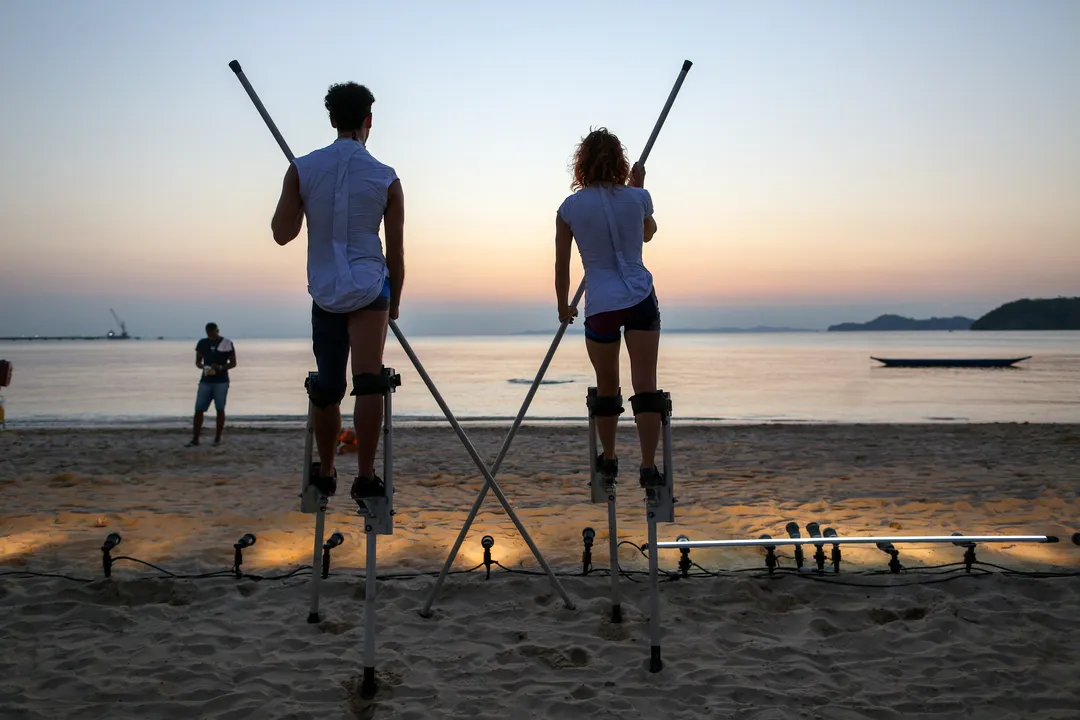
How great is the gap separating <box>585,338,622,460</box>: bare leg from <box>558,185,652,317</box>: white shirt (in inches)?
7.6

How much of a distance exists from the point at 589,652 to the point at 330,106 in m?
2.89

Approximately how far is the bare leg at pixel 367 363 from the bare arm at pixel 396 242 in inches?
4.9

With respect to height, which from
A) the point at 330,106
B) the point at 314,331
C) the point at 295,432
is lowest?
the point at 295,432

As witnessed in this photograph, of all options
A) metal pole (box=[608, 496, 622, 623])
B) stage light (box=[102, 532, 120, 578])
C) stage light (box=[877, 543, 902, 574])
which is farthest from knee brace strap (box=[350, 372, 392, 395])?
stage light (box=[877, 543, 902, 574])

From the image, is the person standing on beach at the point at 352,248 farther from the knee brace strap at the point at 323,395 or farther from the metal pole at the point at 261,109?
the metal pole at the point at 261,109

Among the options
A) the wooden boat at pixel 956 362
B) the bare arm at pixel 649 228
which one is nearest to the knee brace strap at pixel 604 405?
the bare arm at pixel 649 228

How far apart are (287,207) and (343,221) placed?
0.94ft

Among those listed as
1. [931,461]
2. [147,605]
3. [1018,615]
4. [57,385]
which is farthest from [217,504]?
[57,385]

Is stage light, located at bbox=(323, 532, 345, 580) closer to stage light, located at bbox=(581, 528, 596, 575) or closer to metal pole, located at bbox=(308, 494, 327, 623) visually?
metal pole, located at bbox=(308, 494, 327, 623)

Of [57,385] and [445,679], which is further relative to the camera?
[57,385]

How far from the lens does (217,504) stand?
6.92 meters

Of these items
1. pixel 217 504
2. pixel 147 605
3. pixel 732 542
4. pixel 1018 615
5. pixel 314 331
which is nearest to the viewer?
pixel 314 331

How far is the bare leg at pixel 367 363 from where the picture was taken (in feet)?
10.2

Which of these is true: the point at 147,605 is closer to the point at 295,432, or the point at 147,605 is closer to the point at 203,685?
the point at 203,685
